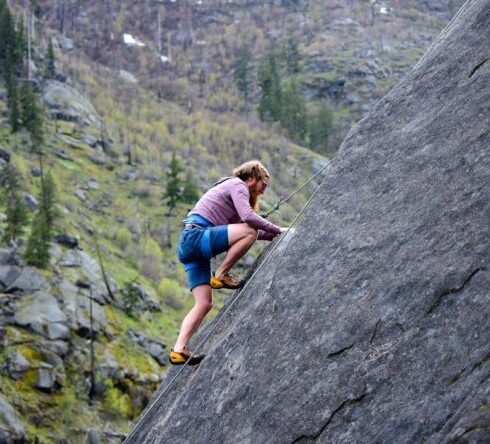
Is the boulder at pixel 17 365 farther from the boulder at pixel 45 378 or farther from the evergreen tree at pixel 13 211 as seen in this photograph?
the evergreen tree at pixel 13 211

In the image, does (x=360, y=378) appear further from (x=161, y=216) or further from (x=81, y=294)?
(x=161, y=216)

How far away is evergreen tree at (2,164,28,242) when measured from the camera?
120 feet

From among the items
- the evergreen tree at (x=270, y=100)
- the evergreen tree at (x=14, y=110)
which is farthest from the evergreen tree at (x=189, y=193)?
the evergreen tree at (x=270, y=100)

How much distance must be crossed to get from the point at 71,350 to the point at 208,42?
92915mm

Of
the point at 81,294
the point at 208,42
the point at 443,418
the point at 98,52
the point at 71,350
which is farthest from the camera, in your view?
the point at 208,42

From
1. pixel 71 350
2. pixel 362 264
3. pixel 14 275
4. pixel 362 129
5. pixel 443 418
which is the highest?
pixel 362 129

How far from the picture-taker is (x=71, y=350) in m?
32.6

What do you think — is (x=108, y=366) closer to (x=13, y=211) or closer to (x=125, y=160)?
(x=13, y=211)

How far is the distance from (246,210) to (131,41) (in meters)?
108

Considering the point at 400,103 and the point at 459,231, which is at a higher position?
the point at 400,103

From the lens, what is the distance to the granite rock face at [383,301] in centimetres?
480

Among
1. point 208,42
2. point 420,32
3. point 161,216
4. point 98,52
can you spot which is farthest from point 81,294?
point 420,32

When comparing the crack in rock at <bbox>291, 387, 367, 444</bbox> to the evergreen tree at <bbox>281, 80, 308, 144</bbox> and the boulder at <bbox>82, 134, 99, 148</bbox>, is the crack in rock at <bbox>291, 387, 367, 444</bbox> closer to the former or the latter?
the boulder at <bbox>82, 134, 99, 148</bbox>

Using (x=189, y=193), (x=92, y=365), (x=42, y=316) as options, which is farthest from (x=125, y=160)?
(x=92, y=365)
